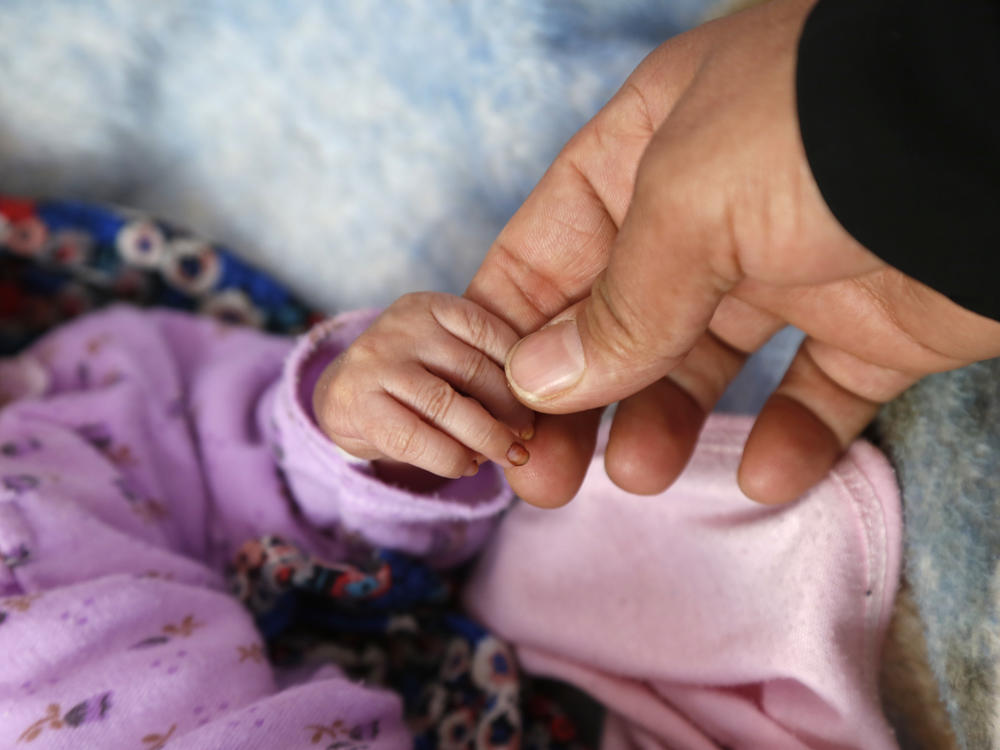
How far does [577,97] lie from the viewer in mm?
858

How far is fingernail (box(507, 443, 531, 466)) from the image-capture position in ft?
1.85

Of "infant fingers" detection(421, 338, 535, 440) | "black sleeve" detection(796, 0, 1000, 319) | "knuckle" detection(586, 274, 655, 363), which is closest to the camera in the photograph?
"black sleeve" detection(796, 0, 1000, 319)

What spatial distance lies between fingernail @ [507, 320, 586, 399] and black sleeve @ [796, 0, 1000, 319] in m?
0.19

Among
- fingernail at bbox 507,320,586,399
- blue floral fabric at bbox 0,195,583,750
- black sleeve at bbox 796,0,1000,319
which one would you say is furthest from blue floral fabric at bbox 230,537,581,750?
black sleeve at bbox 796,0,1000,319

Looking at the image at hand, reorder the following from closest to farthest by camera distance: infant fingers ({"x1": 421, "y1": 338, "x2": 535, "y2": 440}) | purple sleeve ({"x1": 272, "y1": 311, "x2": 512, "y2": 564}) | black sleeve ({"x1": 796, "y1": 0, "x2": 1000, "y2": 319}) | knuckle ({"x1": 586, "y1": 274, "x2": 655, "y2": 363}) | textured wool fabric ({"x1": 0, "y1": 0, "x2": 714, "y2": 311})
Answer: black sleeve ({"x1": 796, "y1": 0, "x2": 1000, "y2": 319})
knuckle ({"x1": 586, "y1": 274, "x2": 655, "y2": 363})
infant fingers ({"x1": 421, "y1": 338, "x2": 535, "y2": 440})
purple sleeve ({"x1": 272, "y1": 311, "x2": 512, "y2": 564})
textured wool fabric ({"x1": 0, "y1": 0, "x2": 714, "y2": 311})

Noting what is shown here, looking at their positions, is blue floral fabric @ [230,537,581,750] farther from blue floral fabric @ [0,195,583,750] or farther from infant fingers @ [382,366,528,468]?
infant fingers @ [382,366,528,468]

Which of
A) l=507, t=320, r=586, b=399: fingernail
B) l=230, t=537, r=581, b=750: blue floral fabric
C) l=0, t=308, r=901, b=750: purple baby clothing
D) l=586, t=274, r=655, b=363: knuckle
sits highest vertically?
l=586, t=274, r=655, b=363: knuckle

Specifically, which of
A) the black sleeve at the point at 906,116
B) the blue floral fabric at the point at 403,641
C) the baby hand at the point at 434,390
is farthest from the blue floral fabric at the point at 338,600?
the black sleeve at the point at 906,116

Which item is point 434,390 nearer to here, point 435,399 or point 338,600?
point 435,399

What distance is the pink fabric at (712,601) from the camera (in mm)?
651

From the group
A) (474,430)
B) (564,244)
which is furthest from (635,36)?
(474,430)

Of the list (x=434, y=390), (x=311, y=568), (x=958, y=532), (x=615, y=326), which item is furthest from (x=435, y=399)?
(x=958, y=532)

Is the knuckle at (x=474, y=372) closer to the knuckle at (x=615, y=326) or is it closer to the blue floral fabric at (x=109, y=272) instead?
the knuckle at (x=615, y=326)

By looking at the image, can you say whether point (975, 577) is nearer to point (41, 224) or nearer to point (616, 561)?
point (616, 561)
